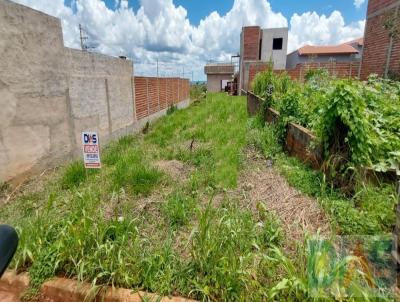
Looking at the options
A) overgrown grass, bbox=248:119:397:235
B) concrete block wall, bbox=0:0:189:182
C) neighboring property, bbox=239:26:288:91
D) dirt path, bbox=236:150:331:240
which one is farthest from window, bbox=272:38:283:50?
overgrown grass, bbox=248:119:397:235

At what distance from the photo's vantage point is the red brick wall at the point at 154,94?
852 cm

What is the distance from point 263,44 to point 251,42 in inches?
96.9

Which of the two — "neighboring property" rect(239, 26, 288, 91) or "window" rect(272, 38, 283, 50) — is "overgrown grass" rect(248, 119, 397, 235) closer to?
"neighboring property" rect(239, 26, 288, 91)

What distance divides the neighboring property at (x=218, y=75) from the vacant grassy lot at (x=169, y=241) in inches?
1174

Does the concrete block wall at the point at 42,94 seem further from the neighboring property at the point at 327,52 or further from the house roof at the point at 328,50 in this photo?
the house roof at the point at 328,50

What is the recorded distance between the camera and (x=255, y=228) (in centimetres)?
233

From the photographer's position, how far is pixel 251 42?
26.5m

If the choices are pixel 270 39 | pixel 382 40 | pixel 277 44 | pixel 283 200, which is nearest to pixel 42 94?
pixel 283 200

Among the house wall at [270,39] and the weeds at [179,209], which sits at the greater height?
the house wall at [270,39]

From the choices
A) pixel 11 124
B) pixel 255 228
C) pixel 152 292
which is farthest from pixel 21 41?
pixel 255 228

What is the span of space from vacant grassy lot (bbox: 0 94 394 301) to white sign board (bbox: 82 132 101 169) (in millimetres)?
422

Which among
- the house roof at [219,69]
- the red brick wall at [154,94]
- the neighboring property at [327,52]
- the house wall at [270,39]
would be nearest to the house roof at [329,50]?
the neighboring property at [327,52]

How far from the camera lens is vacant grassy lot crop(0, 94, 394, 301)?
5.59 feet

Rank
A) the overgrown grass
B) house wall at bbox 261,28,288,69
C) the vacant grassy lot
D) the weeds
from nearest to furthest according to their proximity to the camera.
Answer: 1. the vacant grassy lot
2. the overgrown grass
3. the weeds
4. house wall at bbox 261,28,288,69
